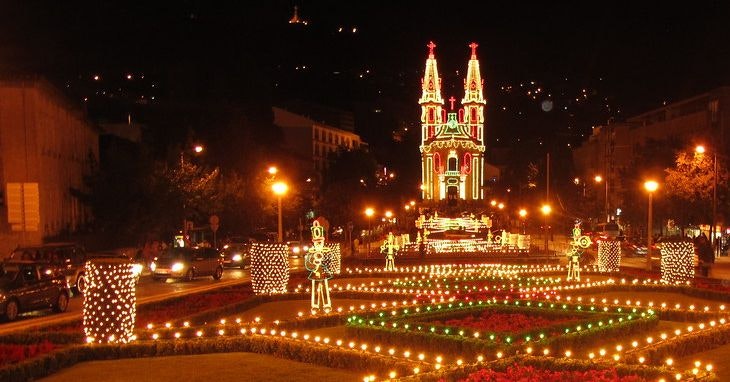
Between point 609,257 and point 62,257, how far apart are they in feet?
64.6

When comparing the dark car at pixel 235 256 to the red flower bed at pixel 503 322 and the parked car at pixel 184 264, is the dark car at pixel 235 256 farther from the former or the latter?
the red flower bed at pixel 503 322

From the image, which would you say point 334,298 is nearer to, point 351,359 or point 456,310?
point 456,310

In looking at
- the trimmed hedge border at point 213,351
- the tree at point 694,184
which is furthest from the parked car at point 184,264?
the tree at point 694,184

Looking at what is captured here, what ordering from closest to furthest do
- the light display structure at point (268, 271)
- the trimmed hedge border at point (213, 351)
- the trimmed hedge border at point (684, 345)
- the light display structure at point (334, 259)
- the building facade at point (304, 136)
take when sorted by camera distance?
the trimmed hedge border at point (213, 351) < the trimmed hedge border at point (684, 345) < the light display structure at point (268, 271) < the light display structure at point (334, 259) < the building facade at point (304, 136)

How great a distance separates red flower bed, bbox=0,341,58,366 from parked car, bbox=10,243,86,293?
46.5ft

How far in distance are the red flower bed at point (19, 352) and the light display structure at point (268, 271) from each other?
1012 centimetres

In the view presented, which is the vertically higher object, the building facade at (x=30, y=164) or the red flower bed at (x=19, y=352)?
the building facade at (x=30, y=164)

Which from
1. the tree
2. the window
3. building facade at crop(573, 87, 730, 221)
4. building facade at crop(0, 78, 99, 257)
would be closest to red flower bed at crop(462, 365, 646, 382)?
building facade at crop(0, 78, 99, 257)

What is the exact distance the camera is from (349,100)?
13175cm

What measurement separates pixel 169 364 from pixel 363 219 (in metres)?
66.3

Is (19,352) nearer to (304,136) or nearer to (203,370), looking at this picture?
(203,370)

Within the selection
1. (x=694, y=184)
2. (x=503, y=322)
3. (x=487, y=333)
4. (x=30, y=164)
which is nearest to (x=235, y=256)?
(x=30, y=164)

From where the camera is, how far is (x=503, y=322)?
16859 millimetres

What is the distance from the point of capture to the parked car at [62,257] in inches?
1102
